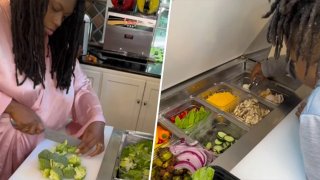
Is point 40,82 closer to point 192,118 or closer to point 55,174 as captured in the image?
point 55,174

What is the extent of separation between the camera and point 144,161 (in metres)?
1.08

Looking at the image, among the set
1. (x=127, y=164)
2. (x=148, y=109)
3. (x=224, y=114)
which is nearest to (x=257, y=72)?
(x=224, y=114)

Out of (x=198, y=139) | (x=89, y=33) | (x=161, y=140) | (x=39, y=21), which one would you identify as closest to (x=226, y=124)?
(x=198, y=139)

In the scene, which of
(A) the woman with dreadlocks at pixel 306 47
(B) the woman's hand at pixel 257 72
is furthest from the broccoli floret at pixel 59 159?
(B) the woman's hand at pixel 257 72

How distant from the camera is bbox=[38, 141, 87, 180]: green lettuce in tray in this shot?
34.3 inches

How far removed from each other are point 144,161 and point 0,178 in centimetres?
50

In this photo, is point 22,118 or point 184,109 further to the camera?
point 184,109

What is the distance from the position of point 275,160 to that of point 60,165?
657 mm

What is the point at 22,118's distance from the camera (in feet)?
3.08

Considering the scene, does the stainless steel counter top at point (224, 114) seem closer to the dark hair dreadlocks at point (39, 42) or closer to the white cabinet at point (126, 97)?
the white cabinet at point (126, 97)

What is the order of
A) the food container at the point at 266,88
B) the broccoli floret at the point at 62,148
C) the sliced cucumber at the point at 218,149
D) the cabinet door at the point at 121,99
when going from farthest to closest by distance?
1. the food container at the point at 266,88
2. the cabinet door at the point at 121,99
3. the sliced cucumber at the point at 218,149
4. the broccoli floret at the point at 62,148

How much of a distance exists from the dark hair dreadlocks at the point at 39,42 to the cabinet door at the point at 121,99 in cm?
15

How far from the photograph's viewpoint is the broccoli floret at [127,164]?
1035mm

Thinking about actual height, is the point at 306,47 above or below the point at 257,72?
above
